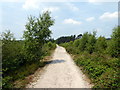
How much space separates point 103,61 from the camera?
31.0 ft

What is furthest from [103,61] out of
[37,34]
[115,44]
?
[37,34]

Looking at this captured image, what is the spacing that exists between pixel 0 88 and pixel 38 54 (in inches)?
270

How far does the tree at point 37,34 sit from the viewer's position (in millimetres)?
11297

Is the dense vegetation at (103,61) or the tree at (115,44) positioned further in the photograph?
the tree at (115,44)

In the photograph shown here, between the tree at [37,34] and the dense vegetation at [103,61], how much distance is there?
15.5ft

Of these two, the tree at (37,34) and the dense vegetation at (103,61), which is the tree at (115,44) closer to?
the dense vegetation at (103,61)

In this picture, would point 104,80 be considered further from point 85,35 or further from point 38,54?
point 85,35

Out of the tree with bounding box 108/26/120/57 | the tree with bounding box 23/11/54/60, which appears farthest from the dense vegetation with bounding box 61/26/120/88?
the tree with bounding box 23/11/54/60

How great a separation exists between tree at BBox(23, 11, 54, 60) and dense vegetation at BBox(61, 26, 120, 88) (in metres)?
4.72

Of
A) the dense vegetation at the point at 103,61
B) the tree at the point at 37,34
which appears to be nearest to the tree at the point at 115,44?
the dense vegetation at the point at 103,61

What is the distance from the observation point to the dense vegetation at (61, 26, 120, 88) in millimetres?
5758

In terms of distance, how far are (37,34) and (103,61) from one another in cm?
737

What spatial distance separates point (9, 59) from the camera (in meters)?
8.15

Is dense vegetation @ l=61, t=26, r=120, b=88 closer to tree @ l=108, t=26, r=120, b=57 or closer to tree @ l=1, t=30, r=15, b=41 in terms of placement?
tree @ l=108, t=26, r=120, b=57
